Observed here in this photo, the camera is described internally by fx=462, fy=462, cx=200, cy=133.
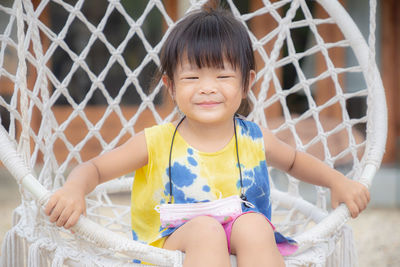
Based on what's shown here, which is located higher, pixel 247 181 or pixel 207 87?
pixel 207 87

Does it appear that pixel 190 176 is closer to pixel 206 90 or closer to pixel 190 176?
pixel 190 176

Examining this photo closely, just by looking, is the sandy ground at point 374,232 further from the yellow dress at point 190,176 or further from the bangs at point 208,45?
the bangs at point 208,45

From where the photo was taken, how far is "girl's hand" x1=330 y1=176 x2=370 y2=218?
108cm

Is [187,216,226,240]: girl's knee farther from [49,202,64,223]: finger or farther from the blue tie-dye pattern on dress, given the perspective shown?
[49,202,64,223]: finger

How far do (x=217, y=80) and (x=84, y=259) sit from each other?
48 cm

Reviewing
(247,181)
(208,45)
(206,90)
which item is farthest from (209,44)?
(247,181)

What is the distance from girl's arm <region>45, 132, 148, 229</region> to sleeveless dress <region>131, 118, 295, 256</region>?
0.04 metres

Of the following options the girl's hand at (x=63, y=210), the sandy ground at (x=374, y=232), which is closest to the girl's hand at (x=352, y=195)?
the girl's hand at (x=63, y=210)

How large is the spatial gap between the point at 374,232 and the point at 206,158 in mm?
1950

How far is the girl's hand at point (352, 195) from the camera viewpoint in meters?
1.08

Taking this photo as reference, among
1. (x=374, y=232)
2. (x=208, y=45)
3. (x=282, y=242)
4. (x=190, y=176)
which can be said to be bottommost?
(x=374, y=232)

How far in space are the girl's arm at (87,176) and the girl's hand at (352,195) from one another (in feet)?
1.56

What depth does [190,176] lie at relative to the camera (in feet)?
3.63

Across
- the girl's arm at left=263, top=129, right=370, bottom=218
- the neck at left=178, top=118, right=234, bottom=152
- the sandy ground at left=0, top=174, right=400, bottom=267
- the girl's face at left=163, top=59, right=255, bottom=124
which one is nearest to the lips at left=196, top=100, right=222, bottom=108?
the girl's face at left=163, top=59, right=255, bottom=124
